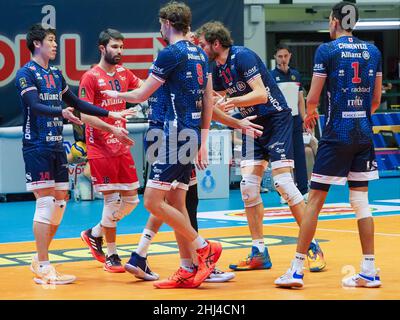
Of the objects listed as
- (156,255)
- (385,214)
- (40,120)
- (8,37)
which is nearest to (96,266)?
(156,255)

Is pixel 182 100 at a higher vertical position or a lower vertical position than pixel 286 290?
higher

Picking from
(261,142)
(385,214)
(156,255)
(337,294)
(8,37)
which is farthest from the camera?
(8,37)

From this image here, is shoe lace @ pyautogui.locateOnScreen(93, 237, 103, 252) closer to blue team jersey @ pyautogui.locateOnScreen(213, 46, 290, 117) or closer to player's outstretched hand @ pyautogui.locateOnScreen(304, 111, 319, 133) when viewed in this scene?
blue team jersey @ pyautogui.locateOnScreen(213, 46, 290, 117)

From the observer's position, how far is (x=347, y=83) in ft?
24.2

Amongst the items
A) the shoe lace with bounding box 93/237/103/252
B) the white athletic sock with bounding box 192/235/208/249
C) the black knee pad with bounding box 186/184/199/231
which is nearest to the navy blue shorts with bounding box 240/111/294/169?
the black knee pad with bounding box 186/184/199/231

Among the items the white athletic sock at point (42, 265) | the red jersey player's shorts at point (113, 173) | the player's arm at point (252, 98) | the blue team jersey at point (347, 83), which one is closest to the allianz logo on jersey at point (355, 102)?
the blue team jersey at point (347, 83)

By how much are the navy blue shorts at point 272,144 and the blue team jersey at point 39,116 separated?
5.88 feet

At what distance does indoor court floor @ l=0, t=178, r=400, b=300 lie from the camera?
7.24 meters

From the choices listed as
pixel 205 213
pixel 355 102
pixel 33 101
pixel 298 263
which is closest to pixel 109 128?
pixel 33 101

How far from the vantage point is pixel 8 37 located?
17.3m

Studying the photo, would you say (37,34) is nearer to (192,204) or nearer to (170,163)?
(170,163)

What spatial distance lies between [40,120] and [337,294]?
9.59 ft

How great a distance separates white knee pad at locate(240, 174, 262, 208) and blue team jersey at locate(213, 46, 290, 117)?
23.6 inches
